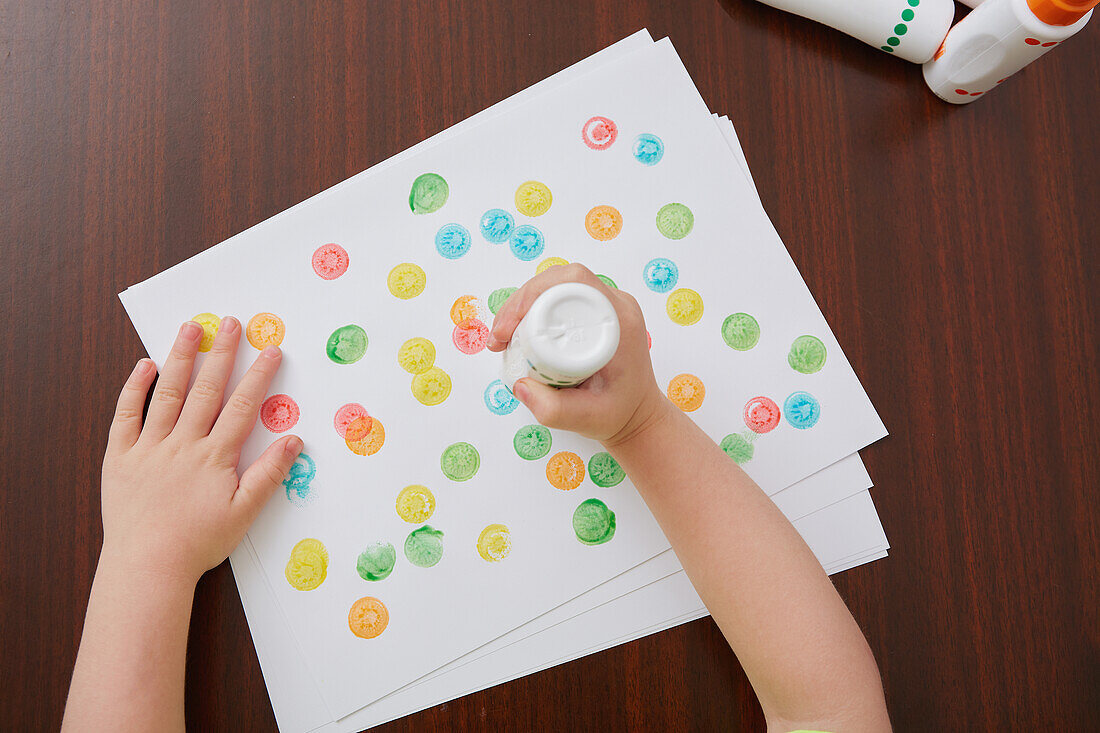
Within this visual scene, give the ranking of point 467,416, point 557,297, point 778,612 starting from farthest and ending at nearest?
point 467,416 < point 778,612 < point 557,297

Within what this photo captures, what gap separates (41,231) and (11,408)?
0.54 feet

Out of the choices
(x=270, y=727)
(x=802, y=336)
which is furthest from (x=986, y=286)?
(x=270, y=727)

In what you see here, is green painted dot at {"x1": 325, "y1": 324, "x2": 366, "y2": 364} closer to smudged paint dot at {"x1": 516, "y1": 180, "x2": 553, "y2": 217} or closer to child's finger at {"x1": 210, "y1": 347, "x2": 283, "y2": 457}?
child's finger at {"x1": 210, "y1": 347, "x2": 283, "y2": 457}

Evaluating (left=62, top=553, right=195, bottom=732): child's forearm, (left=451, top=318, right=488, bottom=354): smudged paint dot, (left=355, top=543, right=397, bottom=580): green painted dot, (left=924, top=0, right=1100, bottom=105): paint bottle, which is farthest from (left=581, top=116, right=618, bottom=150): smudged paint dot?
(left=62, top=553, right=195, bottom=732): child's forearm

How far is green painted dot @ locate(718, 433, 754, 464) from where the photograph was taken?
2.22 ft

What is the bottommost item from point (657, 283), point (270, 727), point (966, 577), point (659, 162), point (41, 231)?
point (966, 577)

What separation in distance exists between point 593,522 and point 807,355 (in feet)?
0.82

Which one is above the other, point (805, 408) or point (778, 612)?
point (805, 408)

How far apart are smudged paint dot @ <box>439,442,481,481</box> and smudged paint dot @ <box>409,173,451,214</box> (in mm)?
221

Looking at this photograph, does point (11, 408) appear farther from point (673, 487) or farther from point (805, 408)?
point (805, 408)

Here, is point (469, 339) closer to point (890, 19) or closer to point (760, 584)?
point (760, 584)

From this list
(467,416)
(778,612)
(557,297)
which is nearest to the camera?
(557,297)

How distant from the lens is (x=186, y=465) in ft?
2.11

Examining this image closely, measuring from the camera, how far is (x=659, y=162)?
0.71 metres
